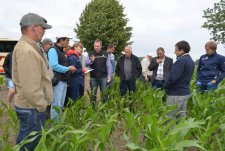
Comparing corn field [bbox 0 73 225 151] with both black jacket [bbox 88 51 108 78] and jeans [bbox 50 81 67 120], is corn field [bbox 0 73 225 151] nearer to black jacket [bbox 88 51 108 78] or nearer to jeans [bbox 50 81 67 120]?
jeans [bbox 50 81 67 120]

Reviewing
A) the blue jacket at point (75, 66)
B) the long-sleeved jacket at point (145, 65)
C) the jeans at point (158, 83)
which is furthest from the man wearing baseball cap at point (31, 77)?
the long-sleeved jacket at point (145, 65)

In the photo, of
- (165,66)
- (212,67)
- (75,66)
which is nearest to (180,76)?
(212,67)

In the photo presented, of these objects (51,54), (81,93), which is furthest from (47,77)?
(81,93)

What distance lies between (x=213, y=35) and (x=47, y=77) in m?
51.7

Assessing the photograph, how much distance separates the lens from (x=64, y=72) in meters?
5.38

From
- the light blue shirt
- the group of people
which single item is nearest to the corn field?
the group of people

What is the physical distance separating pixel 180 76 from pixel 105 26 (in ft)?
112

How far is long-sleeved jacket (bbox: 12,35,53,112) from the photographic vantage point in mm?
3029

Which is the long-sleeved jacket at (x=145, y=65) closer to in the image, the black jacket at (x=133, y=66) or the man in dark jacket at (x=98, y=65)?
the black jacket at (x=133, y=66)

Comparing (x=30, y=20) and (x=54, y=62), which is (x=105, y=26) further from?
(x=30, y=20)

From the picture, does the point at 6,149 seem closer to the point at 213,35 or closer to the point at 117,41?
the point at 117,41

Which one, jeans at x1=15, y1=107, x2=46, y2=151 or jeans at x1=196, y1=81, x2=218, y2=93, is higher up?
jeans at x1=196, y1=81, x2=218, y2=93

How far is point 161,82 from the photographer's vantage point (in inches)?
280

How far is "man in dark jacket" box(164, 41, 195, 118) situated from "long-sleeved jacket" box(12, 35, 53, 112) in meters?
2.16
